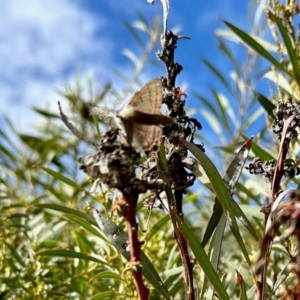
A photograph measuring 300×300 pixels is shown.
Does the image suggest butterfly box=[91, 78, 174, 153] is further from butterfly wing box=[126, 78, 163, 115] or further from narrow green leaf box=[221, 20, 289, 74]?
narrow green leaf box=[221, 20, 289, 74]

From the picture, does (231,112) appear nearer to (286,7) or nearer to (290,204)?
(286,7)

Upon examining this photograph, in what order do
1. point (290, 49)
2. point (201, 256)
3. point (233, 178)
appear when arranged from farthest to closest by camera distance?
1. point (290, 49)
2. point (233, 178)
3. point (201, 256)

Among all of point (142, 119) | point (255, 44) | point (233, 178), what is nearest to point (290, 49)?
point (255, 44)

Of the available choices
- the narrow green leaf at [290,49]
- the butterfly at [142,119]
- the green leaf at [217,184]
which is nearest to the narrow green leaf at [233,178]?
the green leaf at [217,184]

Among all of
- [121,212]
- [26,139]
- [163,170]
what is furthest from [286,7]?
[26,139]

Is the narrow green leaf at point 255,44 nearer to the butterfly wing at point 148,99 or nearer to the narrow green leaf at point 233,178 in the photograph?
the narrow green leaf at point 233,178

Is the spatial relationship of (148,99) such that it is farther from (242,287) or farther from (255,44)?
(255,44)
